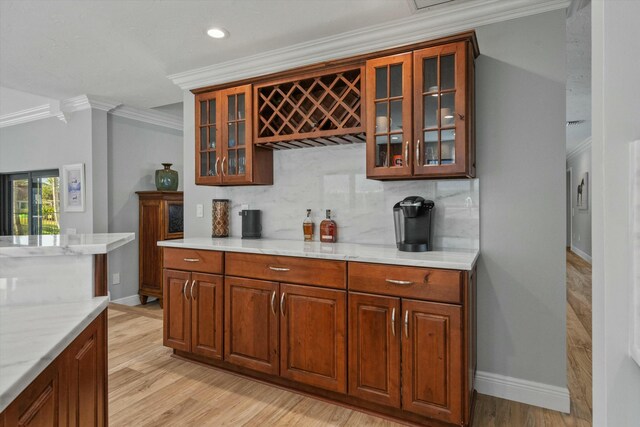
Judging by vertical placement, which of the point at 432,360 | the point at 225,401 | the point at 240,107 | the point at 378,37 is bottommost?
the point at 225,401

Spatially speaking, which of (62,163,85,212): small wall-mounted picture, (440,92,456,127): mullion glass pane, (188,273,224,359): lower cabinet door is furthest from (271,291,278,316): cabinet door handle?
(62,163,85,212): small wall-mounted picture

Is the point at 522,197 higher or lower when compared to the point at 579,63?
lower

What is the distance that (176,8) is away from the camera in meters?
2.38

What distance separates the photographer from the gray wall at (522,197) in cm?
224

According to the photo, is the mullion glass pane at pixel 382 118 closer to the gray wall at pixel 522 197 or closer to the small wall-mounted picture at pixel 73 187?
the gray wall at pixel 522 197

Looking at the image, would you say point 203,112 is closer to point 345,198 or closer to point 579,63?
point 345,198

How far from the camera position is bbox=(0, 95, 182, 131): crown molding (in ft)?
14.5

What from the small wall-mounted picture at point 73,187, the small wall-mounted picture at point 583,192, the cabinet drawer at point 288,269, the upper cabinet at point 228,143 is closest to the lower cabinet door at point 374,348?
the cabinet drawer at point 288,269

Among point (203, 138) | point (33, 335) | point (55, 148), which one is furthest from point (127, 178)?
point (33, 335)

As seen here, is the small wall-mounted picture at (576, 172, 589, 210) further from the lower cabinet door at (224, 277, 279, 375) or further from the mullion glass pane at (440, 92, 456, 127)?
the lower cabinet door at (224, 277, 279, 375)

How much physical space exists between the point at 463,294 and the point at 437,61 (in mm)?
1339

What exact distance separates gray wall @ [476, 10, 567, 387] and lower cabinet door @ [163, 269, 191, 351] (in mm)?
2063

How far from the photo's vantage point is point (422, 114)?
226 centimetres

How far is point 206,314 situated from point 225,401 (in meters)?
0.63
